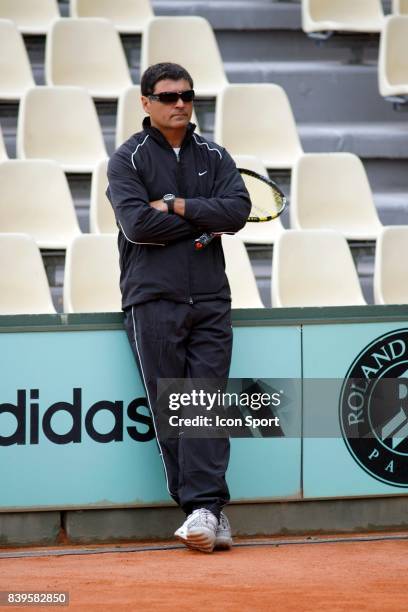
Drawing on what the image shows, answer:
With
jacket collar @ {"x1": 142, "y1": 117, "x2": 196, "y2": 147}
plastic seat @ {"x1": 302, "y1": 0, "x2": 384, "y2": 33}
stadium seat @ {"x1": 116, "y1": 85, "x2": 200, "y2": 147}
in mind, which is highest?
jacket collar @ {"x1": 142, "y1": 117, "x2": 196, "y2": 147}

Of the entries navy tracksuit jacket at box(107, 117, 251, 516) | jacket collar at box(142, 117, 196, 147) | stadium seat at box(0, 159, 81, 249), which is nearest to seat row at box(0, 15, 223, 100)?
stadium seat at box(0, 159, 81, 249)

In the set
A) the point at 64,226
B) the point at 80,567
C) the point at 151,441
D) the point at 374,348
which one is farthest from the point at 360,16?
the point at 80,567

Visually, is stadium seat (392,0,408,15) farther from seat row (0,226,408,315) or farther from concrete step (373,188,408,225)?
seat row (0,226,408,315)

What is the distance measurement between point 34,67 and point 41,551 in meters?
4.27

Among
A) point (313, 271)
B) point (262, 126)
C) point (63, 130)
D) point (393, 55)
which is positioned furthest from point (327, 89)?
point (313, 271)

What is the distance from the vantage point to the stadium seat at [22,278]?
5.87m

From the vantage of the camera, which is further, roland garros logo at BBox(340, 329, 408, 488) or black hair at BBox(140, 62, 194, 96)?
roland garros logo at BBox(340, 329, 408, 488)

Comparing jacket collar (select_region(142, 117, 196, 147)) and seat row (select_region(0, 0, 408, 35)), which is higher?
jacket collar (select_region(142, 117, 196, 147))

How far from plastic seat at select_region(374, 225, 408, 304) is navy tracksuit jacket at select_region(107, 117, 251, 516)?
193cm

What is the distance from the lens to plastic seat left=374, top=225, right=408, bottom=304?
665 centimetres

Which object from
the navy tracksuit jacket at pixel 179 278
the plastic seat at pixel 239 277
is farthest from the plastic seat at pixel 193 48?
the navy tracksuit jacket at pixel 179 278

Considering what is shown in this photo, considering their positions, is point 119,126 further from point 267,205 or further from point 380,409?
point 380,409

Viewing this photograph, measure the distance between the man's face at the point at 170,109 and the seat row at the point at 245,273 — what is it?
1238 mm

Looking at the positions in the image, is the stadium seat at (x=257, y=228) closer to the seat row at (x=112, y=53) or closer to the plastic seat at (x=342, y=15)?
the seat row at (x=112, y=53)
